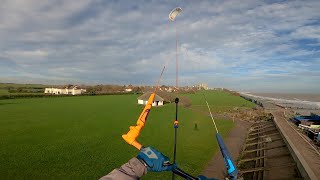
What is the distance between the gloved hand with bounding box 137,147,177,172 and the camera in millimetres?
4094

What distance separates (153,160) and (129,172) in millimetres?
472

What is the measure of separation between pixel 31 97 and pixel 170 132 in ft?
297

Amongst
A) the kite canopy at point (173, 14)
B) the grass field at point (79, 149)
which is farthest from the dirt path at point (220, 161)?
the kite canopy at point (173, 14)

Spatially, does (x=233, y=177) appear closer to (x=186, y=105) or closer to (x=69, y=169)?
(x=69, y=169)

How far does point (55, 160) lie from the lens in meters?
22.2

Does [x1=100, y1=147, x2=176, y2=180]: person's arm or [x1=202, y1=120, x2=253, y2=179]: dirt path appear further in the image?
[x1=202, y1=120, x2=253, y2=179]: dirt path

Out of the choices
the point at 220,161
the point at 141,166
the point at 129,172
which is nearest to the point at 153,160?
the point at 141,166

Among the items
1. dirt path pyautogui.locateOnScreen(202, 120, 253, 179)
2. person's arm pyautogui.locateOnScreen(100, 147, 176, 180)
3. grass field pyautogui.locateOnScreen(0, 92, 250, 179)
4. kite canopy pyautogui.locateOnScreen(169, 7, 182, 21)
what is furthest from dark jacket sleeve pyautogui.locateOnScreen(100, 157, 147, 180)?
dirt path pyautogui.locateOnScreen(202, 120, 253, 179)

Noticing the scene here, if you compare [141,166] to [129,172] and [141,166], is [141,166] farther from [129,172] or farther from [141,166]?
[129,172]

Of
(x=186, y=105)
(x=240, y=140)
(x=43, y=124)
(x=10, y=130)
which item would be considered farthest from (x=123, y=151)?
(x=186, y=105)

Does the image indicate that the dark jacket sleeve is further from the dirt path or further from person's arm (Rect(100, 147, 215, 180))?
the dirt path

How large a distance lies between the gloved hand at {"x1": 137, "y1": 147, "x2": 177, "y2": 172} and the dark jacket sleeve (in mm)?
89

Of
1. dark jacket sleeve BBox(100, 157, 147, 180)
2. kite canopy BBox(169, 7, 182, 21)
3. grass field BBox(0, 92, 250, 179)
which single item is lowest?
grass field BBox(0, 92, 250, 179)

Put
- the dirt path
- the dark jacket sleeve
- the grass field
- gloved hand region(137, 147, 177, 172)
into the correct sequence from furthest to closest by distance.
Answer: the dirt path, the grass field, gloved hand region(137, 147, 177, 172), the dark jacket sleeve
